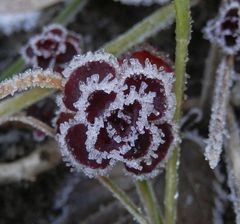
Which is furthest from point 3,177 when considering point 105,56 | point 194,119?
point 105,56

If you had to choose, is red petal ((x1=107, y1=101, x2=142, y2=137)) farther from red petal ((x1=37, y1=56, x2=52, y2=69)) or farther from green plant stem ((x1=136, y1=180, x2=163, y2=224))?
red petal ((x1=37, y1=56, x2=52, y2=69))

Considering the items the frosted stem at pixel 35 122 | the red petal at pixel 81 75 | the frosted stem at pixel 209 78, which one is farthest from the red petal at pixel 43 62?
the frosted stem at pixel 209 78

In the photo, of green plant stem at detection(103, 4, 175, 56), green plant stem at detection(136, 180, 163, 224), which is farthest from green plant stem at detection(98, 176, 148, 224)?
green plant stem at detection(103, 4, 175, 56)

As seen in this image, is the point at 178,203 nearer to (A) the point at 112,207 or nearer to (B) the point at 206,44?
(A) the point at 112,207

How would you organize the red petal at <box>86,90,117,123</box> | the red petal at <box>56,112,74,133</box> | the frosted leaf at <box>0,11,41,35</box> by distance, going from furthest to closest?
1. the frosted leaf at <box>0,11,41,35</box>
2. the red petal at <box>56,112,74,133</box>
3. the red petal at <box>86,90,117,123</box>

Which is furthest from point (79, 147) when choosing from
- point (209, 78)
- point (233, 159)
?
point (209, 78)

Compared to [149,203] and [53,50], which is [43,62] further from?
[149,203]

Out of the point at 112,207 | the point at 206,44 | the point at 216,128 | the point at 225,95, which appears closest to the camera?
the point at 216,128
